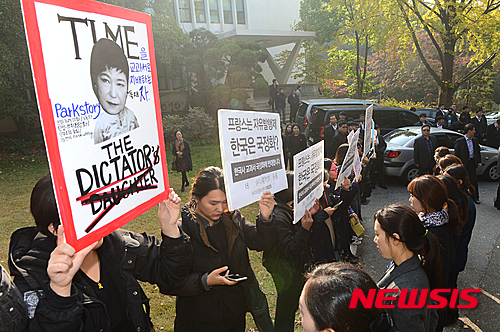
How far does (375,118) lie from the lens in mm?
12805

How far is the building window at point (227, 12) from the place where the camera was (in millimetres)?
31594

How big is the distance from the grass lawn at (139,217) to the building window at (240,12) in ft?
65.9

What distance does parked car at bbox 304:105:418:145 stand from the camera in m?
12.3

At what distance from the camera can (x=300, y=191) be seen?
2.80 m

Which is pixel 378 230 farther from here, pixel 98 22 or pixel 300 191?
pixel 98 22

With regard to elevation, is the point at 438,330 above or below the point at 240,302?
below

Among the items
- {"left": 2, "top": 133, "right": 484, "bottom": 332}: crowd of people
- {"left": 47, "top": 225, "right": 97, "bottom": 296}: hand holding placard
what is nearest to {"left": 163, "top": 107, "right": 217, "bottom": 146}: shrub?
{"left": 2, "top": 133, "right": 484, "bottom": 332}: crowd of people

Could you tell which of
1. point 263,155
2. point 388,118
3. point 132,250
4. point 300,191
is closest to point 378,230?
point 300,191

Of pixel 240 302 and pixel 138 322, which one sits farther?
pixel 240 302

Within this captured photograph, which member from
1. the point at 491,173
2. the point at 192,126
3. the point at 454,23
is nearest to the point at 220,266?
the point at 491,173

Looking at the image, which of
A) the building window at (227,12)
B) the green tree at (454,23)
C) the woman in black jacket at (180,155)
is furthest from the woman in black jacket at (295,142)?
the building window at (227,12)

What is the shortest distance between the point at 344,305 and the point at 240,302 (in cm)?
135

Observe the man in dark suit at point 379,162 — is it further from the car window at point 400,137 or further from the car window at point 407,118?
the car window at point 407,118

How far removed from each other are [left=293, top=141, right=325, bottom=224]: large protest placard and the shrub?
578 inches
